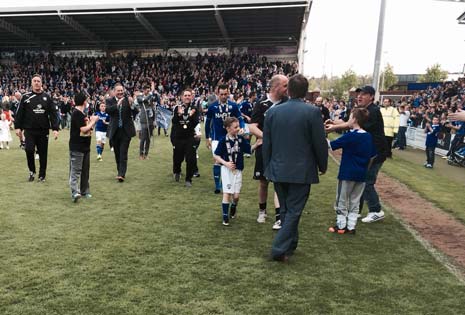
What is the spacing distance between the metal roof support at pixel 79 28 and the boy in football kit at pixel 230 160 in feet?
101

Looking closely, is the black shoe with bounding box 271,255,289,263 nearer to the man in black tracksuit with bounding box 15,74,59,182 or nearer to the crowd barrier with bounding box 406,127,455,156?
the man in black tracksuit with bounding box 15,74,59,182

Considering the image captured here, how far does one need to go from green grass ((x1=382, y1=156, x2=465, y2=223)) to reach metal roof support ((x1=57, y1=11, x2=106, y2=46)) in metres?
28.5

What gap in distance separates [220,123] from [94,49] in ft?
114

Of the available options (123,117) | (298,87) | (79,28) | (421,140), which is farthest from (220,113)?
(79,28)

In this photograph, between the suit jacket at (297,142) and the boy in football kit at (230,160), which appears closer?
the suit jacket at (297,142)

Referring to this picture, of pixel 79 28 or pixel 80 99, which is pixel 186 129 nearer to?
pixel 80 99

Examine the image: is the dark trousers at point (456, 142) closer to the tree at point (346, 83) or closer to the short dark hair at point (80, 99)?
the short dark hair at point (80, 99)

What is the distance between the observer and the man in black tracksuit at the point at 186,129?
867 cm

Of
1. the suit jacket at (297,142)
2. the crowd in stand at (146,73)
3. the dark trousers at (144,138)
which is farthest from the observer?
the crowd in stand at (146,73)

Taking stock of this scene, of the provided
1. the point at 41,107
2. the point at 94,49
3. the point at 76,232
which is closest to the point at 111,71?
the point at 94,49

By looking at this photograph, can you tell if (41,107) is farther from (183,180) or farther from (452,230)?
(452,230)

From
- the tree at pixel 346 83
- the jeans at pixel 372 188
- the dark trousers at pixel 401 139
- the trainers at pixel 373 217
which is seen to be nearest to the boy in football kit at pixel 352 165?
the jeans at pixel 372 188

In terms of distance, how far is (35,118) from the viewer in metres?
8.46

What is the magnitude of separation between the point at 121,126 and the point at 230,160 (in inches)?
148
